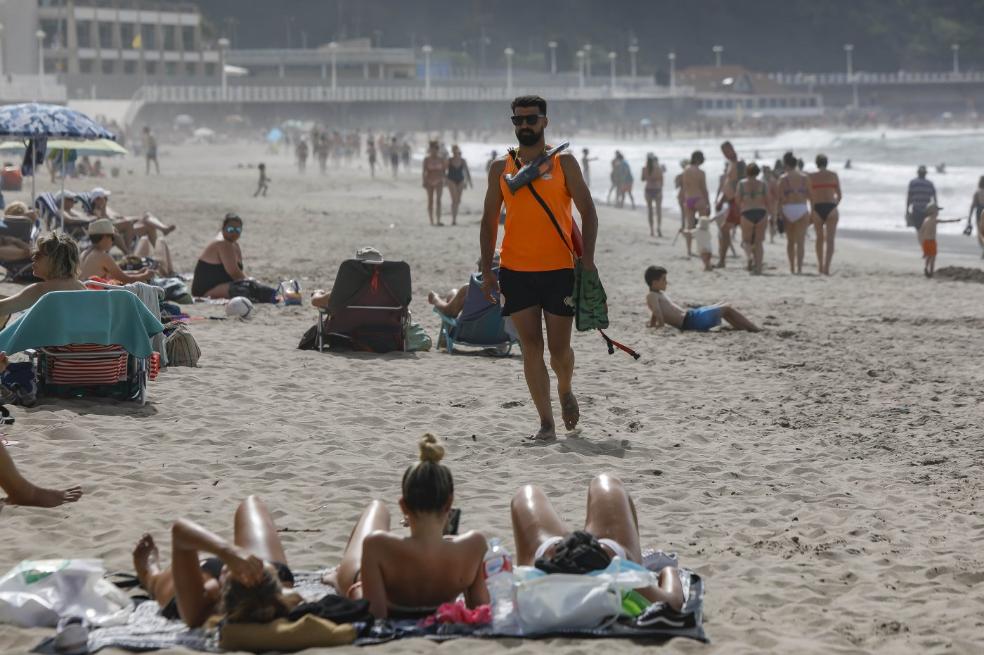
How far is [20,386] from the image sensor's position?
6562 mm

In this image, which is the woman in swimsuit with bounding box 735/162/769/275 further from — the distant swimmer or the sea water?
the sea water

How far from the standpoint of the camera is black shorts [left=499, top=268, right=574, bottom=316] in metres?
6.00

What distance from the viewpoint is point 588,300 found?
5.95m

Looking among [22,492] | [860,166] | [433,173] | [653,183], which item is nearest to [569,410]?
[22,492]

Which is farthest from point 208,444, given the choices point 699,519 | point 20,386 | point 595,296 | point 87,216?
point 87,216

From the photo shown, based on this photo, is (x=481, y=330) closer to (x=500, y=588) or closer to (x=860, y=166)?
(x=500, y=588)

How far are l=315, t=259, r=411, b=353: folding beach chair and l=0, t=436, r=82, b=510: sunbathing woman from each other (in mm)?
3692

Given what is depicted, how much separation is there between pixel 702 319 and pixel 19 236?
20.5ft

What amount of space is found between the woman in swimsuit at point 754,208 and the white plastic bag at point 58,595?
10549 millimetres

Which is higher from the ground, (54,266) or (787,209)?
(787,209)

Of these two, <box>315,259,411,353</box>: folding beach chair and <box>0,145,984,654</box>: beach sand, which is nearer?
<box>0,145,984,654</box>: beach sand

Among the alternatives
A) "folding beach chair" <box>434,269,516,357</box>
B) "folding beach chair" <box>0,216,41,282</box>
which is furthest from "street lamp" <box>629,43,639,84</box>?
"folding beach chair" <box>434,269,516,357</box>

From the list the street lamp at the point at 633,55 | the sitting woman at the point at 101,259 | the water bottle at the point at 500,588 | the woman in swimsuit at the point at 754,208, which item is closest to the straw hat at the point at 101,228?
A: the sitting woman at the point at 101,259

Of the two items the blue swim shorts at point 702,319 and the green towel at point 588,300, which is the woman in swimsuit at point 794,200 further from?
the green towel at point 588,300
